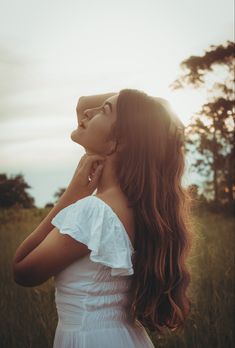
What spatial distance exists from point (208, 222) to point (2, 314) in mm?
6385

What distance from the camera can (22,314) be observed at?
12.3 ft

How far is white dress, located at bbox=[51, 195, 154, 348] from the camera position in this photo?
1750 millimetres

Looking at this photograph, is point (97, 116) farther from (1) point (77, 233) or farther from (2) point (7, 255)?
(2) point (7, 255)

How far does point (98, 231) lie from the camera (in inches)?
68.2

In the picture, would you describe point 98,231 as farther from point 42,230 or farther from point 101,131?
point 101,131

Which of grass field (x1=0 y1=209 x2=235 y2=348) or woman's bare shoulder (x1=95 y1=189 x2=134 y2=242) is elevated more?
woman's bare shoulder (x1=95 y1=189 x2=134 y2=242)

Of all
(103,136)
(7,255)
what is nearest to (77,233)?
(103,136)

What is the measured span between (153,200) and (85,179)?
277 millimetres

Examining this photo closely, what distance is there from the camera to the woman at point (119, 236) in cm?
176

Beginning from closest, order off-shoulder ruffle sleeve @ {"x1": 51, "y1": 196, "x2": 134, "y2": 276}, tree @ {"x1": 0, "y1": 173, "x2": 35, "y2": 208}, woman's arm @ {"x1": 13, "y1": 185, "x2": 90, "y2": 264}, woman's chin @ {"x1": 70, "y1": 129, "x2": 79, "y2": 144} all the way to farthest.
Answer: off-shoulder ruffle sleeve @ {"x1": 51, "y1": 196, "x2": 134, "y2": 276}, woman's arm @ {"x1": 13, "y1": 185, "x2": 90, "y2": 264}, woman's chin @ {"x1": 70, "y1": 129, "x2": 79, "y2": 144}, tree @ {"x1": 0, "y1": 173, "x2": 35, "y2": 208}

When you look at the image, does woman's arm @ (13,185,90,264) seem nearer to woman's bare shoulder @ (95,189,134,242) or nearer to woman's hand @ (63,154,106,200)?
woman's hand @ (63,154,106,200)

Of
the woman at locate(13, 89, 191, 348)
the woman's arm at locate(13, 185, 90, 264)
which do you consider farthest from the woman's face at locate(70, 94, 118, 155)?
the woman's arm at locate(13, 185, 90, 264)

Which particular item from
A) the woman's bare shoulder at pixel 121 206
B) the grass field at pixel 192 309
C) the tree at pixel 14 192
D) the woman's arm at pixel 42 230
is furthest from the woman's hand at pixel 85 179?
the tree at pixel 14 192

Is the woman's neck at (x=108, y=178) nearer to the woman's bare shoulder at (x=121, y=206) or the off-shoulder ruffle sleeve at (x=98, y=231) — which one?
the woman's bare shoulder at (x=121, y=206)
